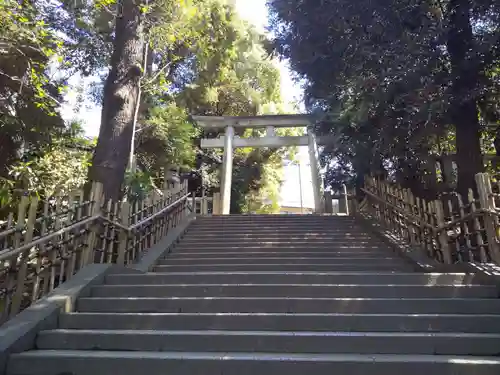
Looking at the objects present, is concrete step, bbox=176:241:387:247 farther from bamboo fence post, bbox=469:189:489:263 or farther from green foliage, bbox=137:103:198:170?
green foliage, bbox=137:103:198:170

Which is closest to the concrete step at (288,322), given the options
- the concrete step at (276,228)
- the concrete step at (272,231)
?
the concrete step at (272,231)

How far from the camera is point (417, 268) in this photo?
5293 millimetres

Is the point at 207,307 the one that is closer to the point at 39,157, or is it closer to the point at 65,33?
the point at 39,157

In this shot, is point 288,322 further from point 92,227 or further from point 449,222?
point 449,222

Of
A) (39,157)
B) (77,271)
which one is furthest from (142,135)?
(77,271)

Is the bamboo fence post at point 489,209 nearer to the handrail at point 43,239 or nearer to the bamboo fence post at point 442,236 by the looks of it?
the bamboo fence post at point 442,236

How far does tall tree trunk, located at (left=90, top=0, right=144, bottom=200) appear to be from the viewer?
6.14m

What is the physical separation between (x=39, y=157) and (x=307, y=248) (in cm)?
653

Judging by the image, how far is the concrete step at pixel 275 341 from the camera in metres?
2.89

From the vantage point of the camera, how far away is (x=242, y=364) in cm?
270

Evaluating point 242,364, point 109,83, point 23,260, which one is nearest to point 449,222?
point 242,364

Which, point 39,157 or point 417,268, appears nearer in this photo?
point 417,268

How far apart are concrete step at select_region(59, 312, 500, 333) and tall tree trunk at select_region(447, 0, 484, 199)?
3609mm

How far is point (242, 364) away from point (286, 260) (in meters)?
3.41
